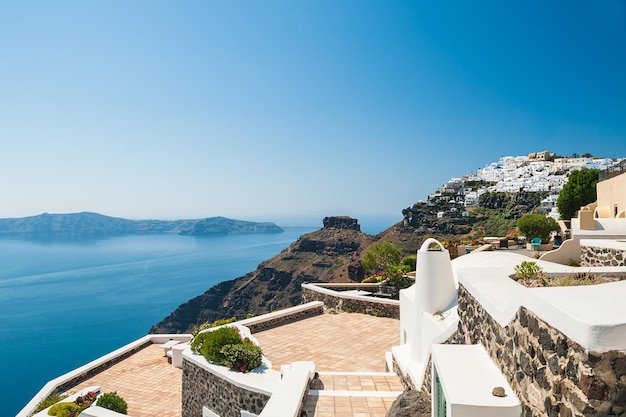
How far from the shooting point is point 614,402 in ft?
8.30

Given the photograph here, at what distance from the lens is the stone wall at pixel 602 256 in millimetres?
7777

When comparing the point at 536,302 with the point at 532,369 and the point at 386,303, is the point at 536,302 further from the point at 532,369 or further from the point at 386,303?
the point at 386,303

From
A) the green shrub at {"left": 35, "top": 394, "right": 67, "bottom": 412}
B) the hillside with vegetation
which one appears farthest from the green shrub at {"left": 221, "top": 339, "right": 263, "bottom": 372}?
the hillside with vegetation

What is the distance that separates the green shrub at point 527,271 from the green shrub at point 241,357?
682 cm

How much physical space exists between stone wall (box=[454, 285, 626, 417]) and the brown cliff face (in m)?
88.0

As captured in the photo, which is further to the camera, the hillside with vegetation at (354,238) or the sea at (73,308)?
the hillside with vegetation at (354,238)

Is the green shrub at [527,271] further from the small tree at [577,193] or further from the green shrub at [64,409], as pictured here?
the small tree at [577,193]

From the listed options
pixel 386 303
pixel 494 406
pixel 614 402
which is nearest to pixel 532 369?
pixel 494 406

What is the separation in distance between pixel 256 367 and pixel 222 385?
35.6 inches

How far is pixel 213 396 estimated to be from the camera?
33.5 ft

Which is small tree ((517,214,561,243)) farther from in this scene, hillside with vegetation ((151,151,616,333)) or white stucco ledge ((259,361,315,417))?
hillside with vegetation ((151,151,616,333))

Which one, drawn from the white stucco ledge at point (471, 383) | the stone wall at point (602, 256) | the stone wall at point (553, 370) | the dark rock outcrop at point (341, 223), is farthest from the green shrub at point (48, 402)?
the dark rock outcrop at point (341, 223)

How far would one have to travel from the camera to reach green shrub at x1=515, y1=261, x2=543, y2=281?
5.45m

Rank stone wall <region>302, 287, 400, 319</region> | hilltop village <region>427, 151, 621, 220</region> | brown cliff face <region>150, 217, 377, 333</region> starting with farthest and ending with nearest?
brown cliff face <region>150, 217, 377, 333</region> → hilltop village <region>427, 151, 621, 220</region> → stone wall <region>302, 287, 400, 319</region>
